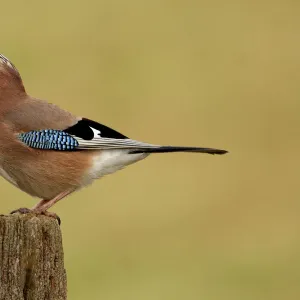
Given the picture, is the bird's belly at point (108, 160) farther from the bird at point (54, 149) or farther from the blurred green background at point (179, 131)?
the blurred green background at point (179, 131)

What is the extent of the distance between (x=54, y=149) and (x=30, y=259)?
2.64 meters

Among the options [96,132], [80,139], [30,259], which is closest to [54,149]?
[80,139]

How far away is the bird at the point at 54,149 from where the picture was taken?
27.8 feet

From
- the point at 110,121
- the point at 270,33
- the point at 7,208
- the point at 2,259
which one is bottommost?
the point at 2,259

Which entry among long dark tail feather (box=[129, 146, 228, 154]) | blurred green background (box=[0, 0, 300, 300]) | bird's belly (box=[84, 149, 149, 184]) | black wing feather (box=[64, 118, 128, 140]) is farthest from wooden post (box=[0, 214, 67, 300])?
blurred green background (box=[0, 0, 300, 300])

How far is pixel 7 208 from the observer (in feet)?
51.9

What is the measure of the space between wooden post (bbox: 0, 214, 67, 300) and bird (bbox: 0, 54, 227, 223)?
242 cm

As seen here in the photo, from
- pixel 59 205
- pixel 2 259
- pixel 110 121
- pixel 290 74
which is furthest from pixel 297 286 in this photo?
pixel 290 74

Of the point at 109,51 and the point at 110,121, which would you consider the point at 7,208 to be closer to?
the point at 110,121

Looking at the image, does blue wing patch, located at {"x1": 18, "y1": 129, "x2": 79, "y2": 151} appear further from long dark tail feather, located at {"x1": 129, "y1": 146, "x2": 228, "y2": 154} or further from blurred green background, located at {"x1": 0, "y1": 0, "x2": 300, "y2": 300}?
blurred green background, located at {"x1": 0, "y1": 0, "x2": 300, "y2": 300}

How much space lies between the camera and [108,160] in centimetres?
865

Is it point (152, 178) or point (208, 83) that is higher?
point (208, 83)

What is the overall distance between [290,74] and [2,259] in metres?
19.7

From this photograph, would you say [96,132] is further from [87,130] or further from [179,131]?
[179,131]
